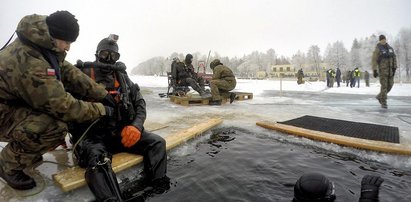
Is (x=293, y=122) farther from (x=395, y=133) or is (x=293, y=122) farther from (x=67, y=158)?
(x=67, y=158)

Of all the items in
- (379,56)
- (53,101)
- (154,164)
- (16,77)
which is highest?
(379,56)

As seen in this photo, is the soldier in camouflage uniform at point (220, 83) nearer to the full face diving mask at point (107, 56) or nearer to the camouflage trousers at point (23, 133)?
the full face diving mask at point (107, 56)

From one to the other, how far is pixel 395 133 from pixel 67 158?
15.9 ft

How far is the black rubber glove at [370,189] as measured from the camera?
2178mm

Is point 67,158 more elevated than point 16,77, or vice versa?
point 16,77

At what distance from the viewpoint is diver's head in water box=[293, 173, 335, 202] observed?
6.62 ft

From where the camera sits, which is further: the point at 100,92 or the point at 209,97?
the point at 209,97

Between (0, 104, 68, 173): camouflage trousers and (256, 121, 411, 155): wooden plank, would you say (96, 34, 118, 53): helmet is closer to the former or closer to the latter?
(0, 104, 68, 173): camouflage trousers

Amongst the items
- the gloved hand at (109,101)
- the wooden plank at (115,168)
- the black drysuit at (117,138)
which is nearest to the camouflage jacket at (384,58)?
the wooden plank at (115,168)

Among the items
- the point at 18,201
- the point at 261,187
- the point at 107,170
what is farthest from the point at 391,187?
the point at 18,201

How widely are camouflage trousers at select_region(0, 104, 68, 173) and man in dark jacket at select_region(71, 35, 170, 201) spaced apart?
1.36 feet

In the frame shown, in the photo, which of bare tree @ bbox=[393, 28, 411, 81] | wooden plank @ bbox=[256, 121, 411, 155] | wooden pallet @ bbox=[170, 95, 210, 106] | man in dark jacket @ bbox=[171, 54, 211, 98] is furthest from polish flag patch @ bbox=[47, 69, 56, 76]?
bare tree @ bbox=[393, 28, 411, 81]

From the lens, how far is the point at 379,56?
7574 mm

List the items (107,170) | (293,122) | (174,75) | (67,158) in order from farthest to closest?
1. (174,75)
2. (293,122)
3. (67,158)
4. (107,170)
